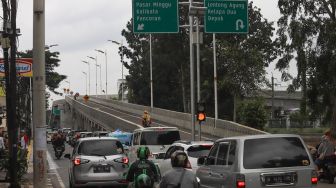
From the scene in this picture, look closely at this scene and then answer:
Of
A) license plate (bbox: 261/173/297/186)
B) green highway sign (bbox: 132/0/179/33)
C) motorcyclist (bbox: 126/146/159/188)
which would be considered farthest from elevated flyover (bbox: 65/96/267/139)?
motorcyclist (bbox: 126/146/159/188)

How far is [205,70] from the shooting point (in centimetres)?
8038

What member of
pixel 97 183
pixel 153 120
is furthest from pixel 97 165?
pixel 153 120

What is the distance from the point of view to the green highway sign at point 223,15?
28.8 meters

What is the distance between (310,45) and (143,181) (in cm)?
3245

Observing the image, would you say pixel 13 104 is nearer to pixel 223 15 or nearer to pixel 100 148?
pixel 100 148

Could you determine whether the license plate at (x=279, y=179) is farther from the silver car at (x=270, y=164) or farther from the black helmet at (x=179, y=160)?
the black helmet at (x=179, y=160)

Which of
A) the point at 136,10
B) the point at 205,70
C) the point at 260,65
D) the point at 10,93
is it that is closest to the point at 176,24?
the point at 136,10

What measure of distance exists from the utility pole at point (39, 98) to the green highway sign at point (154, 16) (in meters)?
13.8

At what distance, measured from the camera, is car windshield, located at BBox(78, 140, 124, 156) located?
18.2 meters

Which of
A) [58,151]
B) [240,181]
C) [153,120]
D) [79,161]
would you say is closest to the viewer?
[240,181]

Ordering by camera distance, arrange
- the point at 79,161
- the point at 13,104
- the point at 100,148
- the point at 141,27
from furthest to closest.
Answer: the point at 141,27 → the point at 13,104 → the point at 100,148 → the point at 79,161

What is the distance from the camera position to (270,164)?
35.8ft

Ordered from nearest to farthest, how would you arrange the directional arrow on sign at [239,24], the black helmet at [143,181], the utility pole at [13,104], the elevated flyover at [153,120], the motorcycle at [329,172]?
the black helmet at [143,181], the utility pole at [13,104], the motorcycle at [329,172], the directional arrow on sign at [239,24], the elevated flyover at [153,120]

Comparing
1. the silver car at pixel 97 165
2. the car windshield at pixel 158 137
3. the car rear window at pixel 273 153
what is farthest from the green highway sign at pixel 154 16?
the car rear window at pixel 273 153
